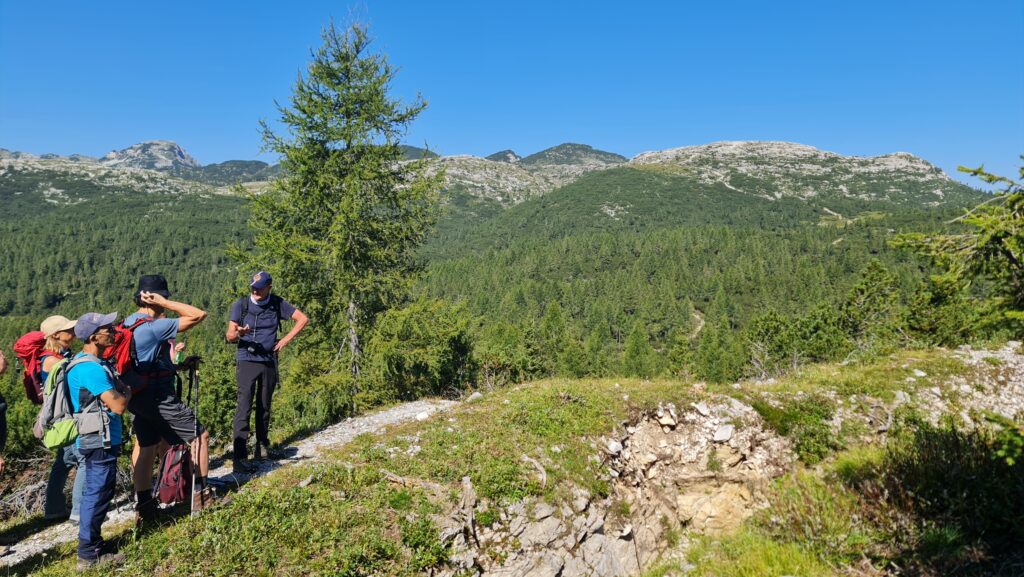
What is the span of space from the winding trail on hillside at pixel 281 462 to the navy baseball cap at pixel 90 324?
2.54 m

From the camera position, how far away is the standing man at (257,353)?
24.8 feet

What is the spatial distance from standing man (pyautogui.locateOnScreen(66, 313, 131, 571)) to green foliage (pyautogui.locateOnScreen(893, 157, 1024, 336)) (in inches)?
374

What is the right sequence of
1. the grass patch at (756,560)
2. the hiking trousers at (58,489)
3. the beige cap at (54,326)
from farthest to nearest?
the hiking trousers at (58,489) < the beige cap at (54,326) < the grass patch at (756,560)

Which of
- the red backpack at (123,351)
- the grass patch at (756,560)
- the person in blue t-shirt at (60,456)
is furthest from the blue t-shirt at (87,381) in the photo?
the grass patch at (756,560)

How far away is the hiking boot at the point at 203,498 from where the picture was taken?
18.9 feet

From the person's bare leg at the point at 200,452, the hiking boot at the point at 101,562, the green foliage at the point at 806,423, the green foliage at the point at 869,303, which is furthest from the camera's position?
the green foliage at the point at 869,303

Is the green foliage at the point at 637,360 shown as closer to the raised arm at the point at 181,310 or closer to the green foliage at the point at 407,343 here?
the green foliage at the point at 407,343

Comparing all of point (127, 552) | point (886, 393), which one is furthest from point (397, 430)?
point (886, 393)

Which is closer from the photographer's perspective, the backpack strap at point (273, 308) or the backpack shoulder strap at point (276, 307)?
the backpack strap at point (273, 308)

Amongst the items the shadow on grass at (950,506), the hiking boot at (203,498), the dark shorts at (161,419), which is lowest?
the hiking boot at (203,498)

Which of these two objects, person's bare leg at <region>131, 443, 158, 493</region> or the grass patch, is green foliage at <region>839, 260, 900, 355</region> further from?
person's bare leg at <region>131, 443, 158, 493</region>

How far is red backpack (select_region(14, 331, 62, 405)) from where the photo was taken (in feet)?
20.0

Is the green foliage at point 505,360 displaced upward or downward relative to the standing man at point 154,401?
downward

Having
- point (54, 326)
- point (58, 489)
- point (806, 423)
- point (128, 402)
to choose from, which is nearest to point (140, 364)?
point (128, 402)
